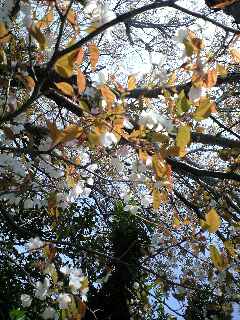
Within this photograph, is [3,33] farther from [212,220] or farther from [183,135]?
[212,220]

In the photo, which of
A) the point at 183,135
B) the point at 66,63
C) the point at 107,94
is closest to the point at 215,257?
the point at 183,135

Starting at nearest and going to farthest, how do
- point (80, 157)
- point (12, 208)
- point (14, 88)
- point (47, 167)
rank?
point (80, 157)
point (47, 167)
point (14, 88)
point (12, 208)

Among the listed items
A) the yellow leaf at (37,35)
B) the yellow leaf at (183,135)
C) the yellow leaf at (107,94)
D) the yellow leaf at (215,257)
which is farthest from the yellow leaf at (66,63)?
the yellow leaf at (215,257)

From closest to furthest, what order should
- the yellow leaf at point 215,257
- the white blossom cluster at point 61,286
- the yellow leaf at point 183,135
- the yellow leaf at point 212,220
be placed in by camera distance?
the yellow leaf at point 183,135 < the yellow leaf at point 212,220 < the yellow leaf at point 215,257 < the white blossom cluster at point 61,286

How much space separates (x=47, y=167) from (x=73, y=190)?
1.03ft

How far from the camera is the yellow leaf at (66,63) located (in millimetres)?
1075

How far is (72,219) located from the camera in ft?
21.7

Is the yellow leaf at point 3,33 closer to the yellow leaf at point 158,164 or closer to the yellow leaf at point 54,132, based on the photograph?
the yellow leaf at point 54,132

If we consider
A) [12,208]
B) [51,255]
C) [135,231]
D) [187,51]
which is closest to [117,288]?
[135,231]

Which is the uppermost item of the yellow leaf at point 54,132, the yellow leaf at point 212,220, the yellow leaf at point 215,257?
the yellow leaf at point 54,132

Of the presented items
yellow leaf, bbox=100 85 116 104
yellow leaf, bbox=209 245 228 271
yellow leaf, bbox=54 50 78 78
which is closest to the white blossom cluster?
yellow leaf, bbox=209 245 228 271

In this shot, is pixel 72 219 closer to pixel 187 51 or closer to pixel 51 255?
pixel 51 255

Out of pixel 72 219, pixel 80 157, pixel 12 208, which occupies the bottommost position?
pixel 80 157

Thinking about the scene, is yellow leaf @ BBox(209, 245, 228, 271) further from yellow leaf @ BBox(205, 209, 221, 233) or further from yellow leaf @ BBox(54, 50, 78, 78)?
yellow leaf @ BBox(54, 50, 78, 78)
